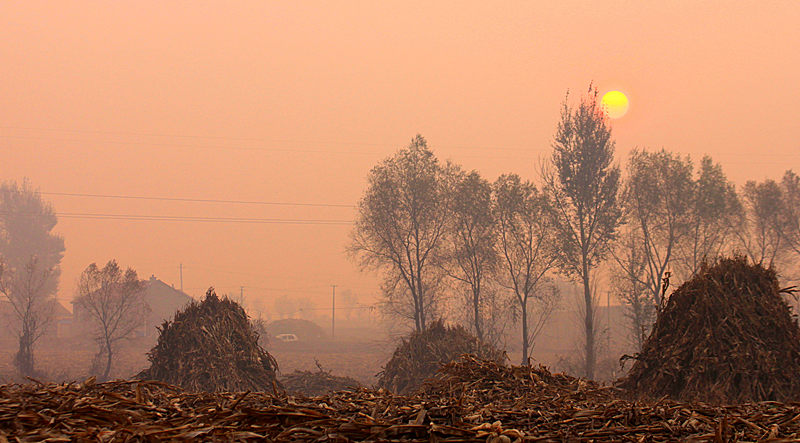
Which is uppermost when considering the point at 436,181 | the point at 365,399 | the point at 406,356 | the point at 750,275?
the point at 436,181

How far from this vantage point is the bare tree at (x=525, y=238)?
137 feet

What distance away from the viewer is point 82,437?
106 inches

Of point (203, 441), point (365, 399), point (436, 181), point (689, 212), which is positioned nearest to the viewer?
point (203, 441)

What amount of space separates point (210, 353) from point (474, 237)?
3149 centimetres

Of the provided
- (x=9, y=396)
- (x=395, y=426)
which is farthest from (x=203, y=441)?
(x=9, y=396)

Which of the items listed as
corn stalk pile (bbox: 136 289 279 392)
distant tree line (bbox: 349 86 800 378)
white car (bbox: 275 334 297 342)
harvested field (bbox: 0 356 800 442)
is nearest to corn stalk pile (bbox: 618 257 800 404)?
harvested field (bbox: 0 356 800 442)

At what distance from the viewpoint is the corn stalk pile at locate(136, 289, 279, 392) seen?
47.3 ft

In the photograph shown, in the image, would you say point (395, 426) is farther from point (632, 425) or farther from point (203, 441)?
point (632, 425)

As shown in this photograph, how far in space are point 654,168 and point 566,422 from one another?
41764mm

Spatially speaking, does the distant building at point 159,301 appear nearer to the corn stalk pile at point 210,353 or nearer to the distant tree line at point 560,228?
the distant tree line at point 560,228

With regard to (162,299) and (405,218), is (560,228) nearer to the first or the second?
(405,218)

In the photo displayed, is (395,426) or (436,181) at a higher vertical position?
(436,181)

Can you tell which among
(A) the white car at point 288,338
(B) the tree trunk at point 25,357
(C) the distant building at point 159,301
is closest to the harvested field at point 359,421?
(B) the tree trunk at point 25,357

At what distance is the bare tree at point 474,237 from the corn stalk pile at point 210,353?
29051mm
